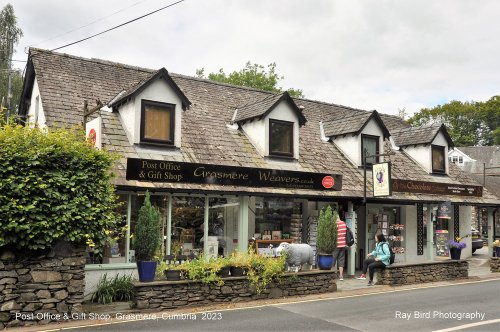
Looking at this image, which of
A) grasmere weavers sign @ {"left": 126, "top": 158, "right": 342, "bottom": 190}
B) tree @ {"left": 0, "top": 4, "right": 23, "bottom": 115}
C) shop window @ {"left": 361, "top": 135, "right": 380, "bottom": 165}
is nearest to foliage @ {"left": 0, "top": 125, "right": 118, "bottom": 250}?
grasmere weavers sign @ {"left": 126, "top": 158, "right": 342, "bottom": 190}

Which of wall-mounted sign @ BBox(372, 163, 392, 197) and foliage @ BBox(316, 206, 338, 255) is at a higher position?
wall-mounted sign @ BBox(372, 163, 392, 197)

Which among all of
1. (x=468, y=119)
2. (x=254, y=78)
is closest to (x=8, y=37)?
(x=254, y=78)

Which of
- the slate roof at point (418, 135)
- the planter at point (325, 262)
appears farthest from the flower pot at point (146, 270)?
the slate roof at point (418, 135)

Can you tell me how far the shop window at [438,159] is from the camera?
22.2m

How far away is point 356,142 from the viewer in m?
19.7

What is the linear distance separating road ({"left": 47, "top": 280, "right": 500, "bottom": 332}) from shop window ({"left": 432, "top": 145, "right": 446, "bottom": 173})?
9786 millimetres

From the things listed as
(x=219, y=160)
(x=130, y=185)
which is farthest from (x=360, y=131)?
(x=130, y=185)

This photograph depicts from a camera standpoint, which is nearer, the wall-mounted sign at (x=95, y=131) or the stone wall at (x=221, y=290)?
the stone wall at (x=221, y=290)

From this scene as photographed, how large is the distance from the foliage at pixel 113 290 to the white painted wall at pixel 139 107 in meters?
4.38

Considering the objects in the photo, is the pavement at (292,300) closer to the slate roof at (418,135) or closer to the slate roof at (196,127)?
the slate roof at (196,127)

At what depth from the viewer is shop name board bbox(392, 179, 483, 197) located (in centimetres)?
1902

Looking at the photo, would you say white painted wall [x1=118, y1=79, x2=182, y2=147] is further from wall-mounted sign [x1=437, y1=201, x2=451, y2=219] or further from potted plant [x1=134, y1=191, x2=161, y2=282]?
wall-mounted sign [x1=437, y1=201, x2=451, y2=219]

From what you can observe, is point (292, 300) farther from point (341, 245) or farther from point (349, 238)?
point (349, 238)

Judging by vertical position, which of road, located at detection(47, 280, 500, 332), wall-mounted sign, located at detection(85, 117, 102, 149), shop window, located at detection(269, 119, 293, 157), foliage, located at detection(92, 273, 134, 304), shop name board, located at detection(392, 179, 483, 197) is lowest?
road, located at detection(47, 280, 500, 332)
